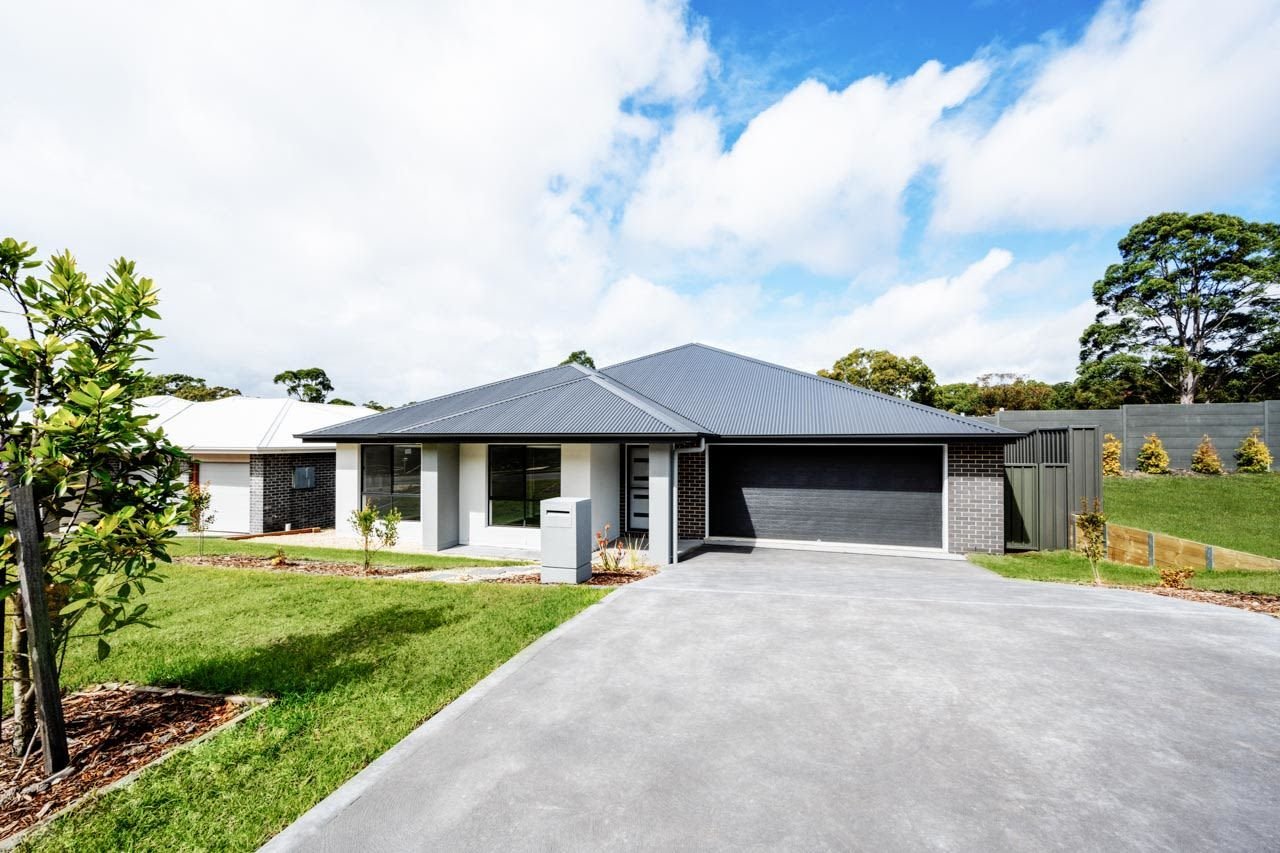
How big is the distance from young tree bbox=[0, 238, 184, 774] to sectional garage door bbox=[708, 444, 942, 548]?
10.9 m

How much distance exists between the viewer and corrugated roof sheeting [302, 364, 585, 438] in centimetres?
1350

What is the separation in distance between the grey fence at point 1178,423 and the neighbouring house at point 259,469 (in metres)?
24.2

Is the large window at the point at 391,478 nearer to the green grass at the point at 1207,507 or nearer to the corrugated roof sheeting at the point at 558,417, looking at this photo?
the corrugated roof sheeting at the point at 558,417

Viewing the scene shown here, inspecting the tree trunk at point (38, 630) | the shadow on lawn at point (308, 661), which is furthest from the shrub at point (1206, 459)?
the tree trunk at point (38, 630)

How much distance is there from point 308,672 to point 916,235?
20.6 metres

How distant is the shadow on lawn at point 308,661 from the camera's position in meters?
4.75

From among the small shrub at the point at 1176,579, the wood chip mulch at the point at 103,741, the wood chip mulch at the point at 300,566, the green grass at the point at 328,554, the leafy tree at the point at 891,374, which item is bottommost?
the green grass at the point at 328,554

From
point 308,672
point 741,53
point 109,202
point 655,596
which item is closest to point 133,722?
point 308,672

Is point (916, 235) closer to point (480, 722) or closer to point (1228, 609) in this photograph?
point (1228, 609)

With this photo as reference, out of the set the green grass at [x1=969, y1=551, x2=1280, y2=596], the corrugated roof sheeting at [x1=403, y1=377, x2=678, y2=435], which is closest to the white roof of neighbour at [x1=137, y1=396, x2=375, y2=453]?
the corrugated roof sheeting at [x1=403, y1=377, x2=678, y2=435]

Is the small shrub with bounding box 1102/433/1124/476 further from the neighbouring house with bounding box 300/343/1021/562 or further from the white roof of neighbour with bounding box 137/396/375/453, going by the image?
the white roof of neighbour with bounding box 137/396/375/453

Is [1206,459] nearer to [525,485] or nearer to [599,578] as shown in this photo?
[599,578]

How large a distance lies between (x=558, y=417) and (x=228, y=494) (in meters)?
12.9

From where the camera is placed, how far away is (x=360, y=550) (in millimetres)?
12672
